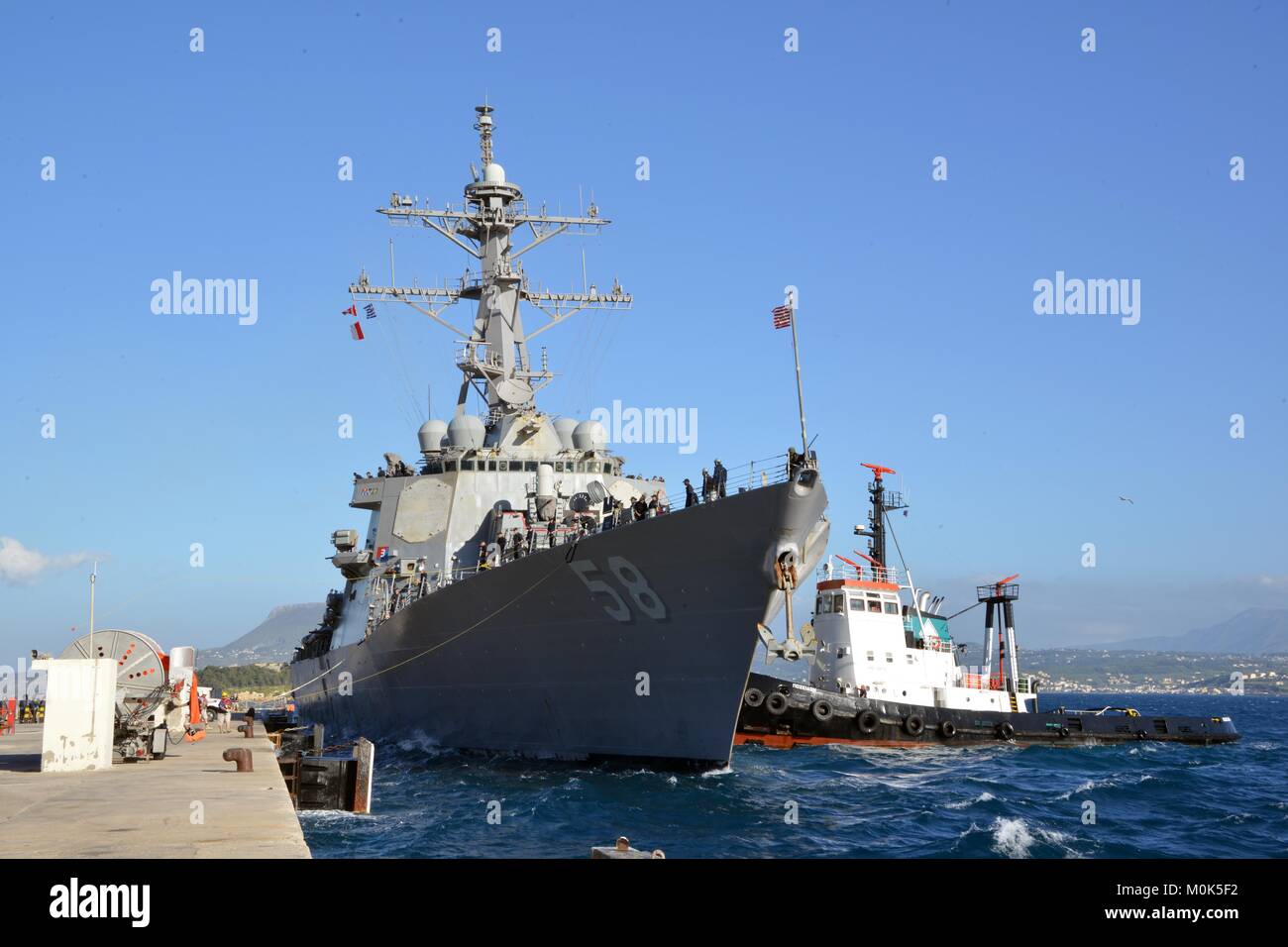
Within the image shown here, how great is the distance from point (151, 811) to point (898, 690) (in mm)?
25678

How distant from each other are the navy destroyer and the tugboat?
7.83m

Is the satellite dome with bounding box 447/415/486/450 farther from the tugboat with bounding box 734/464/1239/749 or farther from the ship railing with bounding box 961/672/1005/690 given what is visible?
the ship railing with bounding box 961/672/1005/690

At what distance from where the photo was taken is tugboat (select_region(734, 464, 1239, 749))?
3069cm

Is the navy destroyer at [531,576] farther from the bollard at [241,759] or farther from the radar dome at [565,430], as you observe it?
the bollard at [241,759]

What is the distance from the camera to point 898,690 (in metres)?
33.4

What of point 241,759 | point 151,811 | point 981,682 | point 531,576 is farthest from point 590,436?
point 151,811

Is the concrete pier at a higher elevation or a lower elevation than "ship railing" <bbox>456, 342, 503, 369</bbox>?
lower

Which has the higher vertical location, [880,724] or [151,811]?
[151,811]

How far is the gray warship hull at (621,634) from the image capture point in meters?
17.8

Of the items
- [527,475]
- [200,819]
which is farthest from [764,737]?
[200,819]

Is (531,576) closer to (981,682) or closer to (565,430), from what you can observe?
(565,430)

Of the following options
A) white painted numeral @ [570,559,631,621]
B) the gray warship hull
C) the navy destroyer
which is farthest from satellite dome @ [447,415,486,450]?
white painted numeral @ [570,559,631,621]
